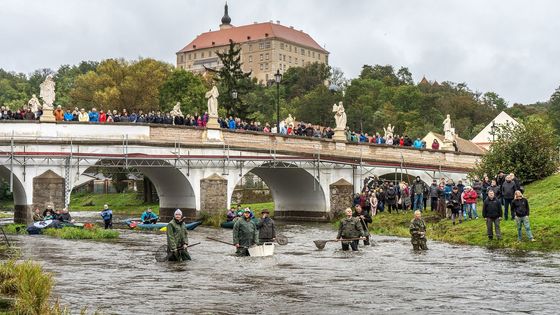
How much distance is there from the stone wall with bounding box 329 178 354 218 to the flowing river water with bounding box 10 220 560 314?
64.9 ft

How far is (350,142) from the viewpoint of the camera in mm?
51562

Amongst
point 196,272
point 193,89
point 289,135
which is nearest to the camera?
point 196,272

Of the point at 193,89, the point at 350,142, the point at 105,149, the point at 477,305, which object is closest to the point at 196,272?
the point at 477,305

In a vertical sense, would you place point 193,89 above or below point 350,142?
above

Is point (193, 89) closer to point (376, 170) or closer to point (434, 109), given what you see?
point (376, 170)

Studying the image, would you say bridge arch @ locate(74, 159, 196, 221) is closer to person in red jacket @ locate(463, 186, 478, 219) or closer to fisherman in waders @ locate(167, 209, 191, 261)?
person in red jacket @ locate(463, 186, 478, 219)

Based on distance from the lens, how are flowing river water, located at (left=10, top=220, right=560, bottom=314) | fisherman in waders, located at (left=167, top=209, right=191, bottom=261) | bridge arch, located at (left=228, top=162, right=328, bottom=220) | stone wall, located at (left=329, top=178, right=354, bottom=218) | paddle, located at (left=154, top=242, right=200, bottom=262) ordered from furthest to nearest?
bridge arch, located at (left=228, top=162, right=328, bottom=220)
stone wall, located at (left=329, top=178, right=354, bottom=218)
paddle, located at (left=154, top=242, right=200, bottom=262)
fisherman in waders, located at (left=167, top=209, right=191, bottom=261)
flowing river water, located at (left=10, top=220, right=560, bottom=314)

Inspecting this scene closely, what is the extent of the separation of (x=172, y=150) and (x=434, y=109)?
77.2m

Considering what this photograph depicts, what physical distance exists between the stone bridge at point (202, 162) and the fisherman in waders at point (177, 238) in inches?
703

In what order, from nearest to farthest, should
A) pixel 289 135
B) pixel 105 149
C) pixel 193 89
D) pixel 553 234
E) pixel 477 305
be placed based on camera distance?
pixel 477 305
pixel 553 234
pixel 105 149
pixel 289 135
pixel 193 89

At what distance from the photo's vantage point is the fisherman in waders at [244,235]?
83.5 feet

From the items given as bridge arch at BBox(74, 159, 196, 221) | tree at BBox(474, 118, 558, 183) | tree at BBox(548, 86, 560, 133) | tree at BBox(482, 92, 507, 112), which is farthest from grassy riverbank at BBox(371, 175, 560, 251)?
tree at BBox(482, 92, 507, 112)

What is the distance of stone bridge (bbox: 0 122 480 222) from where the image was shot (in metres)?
40.8

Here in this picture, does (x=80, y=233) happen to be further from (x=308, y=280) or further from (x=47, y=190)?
(x=308, y=280)
